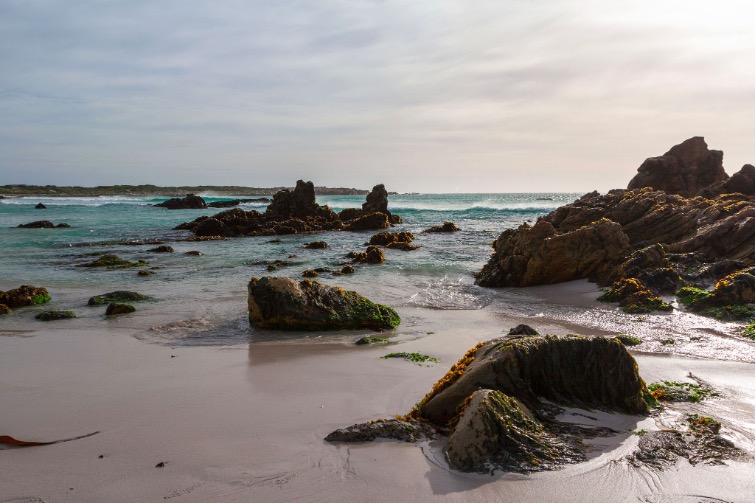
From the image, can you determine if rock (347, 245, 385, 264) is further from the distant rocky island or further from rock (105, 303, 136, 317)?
the distant rocky island

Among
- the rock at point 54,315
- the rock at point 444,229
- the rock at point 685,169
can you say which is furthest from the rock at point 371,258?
the rock at point 685,169

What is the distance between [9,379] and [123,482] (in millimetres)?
3467

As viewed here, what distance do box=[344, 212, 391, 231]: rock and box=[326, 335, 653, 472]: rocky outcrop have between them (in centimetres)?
3109

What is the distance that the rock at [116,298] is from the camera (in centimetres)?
1119

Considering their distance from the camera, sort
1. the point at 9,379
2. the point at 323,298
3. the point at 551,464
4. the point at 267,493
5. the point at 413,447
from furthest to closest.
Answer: the point at 323,298 → the point at 9,379 → the point at 413,447 → the point at 551,464 → the point at 267,493

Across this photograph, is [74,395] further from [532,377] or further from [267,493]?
[532,377]

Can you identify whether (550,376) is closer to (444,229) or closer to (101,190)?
(444,229)

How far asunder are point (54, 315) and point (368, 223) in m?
27.9

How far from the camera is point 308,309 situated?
893 cm

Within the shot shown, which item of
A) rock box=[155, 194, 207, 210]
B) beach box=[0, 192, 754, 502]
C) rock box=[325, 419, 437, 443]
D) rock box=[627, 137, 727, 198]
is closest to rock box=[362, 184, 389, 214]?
rock box=[627, 137, 727, 198]

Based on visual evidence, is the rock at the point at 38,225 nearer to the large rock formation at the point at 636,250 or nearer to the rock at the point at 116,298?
the rock at the point at 116,298

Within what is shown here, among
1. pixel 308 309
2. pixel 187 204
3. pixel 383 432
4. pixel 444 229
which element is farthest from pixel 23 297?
pixel 187 204

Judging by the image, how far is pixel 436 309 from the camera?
35.8 ft

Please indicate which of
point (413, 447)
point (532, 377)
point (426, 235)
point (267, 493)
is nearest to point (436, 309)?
point (532, 377)
